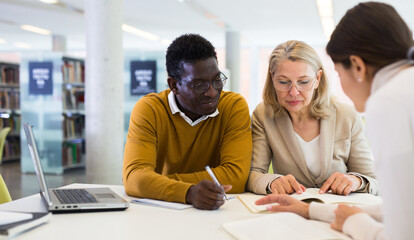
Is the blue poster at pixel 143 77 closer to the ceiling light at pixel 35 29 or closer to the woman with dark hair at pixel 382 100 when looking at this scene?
the ceiling light at pixel 35 29

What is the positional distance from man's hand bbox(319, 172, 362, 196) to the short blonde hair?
1.22 ft

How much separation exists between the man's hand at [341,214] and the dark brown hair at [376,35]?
439 mm

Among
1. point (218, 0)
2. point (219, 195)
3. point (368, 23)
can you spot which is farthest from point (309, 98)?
point (218, 0)

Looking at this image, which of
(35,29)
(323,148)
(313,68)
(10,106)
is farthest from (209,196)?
(35,29)

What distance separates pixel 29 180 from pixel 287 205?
19.9 feet

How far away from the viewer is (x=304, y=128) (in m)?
2.14

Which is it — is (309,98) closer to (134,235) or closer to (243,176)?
(243,176)

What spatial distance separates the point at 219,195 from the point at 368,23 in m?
0.77

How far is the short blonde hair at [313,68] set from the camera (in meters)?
2.03

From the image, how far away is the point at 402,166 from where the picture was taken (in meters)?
0.91

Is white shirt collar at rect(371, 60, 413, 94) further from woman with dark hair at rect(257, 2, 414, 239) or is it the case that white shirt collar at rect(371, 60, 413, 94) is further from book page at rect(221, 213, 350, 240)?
book page at rect(221, 213, 350, 240)

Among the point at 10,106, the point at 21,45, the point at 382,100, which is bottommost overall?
the point at 10,106

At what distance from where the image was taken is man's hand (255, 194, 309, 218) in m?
1.43

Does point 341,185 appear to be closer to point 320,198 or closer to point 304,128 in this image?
point 320,198
